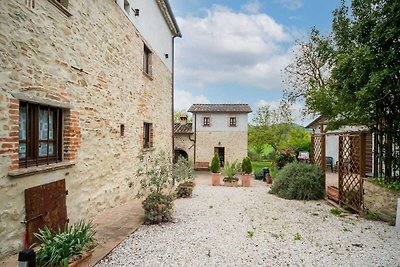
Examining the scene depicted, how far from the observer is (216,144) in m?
22.7

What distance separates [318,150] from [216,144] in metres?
12.6

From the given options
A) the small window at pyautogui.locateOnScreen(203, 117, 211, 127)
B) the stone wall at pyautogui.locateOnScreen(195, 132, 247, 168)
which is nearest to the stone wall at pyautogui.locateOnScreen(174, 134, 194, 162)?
the stone wall at pyautogui.locateOnScreen(195, 132, 247, 168)

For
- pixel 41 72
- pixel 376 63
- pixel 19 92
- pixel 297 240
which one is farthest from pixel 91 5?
pixel 376 63

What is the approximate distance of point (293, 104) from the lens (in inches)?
736

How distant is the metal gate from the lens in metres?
7.38

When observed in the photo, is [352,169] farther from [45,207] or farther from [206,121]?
[206,121]

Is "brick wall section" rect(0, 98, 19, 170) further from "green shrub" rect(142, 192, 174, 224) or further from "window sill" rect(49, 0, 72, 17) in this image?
"green shrub" rect(142, 192, 174, 224)

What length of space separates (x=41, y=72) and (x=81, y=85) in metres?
1.20

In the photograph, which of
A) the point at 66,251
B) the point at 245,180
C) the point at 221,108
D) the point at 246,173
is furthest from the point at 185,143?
the point at 66,251

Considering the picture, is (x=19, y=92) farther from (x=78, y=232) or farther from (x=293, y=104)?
(x=293, y=104)

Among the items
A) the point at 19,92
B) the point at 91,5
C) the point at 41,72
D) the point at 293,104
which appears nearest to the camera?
the point at 19,92

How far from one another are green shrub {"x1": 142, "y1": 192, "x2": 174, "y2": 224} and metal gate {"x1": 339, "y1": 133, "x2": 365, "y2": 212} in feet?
17.0

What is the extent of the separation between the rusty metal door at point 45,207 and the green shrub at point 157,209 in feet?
5.87

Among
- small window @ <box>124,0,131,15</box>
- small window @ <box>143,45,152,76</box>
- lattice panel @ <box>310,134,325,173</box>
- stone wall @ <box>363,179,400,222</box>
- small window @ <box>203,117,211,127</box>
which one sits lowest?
stone wall @ <box>363,179,400,222</box>
